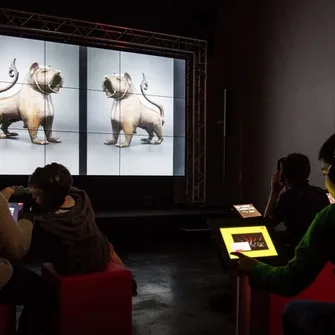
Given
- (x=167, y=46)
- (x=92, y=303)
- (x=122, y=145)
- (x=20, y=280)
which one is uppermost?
(x=167, y=46)

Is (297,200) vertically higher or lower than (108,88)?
lower

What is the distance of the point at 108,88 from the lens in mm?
6121

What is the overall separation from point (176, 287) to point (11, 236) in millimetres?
2315

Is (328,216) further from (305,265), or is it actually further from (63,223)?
→ (63,223)

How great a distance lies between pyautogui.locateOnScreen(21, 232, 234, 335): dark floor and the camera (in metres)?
2.81

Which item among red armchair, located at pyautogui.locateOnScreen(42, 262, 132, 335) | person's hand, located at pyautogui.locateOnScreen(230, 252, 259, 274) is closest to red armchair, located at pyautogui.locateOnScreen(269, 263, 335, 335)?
red armchair, located at pyautogui.locateOnScreen(42, 262, 132, 335)

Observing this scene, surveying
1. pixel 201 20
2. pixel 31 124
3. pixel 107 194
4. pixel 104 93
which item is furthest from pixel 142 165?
pixel 201 20

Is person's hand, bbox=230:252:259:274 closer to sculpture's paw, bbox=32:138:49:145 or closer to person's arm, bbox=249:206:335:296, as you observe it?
person's arm, bbox=249:206:335:296

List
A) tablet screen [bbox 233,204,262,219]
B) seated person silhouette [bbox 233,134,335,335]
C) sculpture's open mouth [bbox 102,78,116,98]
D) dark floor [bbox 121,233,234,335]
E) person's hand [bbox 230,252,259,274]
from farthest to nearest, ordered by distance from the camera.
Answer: sculpture's open mouth [bbox 102,78,116,98] → tablet screen [bbox 233,204,262,219] → dark floor [bbox 121,233,234,335] → person's hand [bbox 230,252,259,274] → seated person silhouette [bbox 233,134,335,335]

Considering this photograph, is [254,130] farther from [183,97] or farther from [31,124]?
[31,124]

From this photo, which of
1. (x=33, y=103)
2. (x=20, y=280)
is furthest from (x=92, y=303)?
(x=33, y=103)

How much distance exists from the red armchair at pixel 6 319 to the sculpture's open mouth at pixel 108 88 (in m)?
4.58

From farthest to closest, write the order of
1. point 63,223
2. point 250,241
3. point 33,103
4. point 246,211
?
point 33,103
point 246,211
point 250,241
point 63,223

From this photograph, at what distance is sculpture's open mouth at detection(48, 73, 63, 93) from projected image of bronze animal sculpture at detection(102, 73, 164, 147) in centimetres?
62
